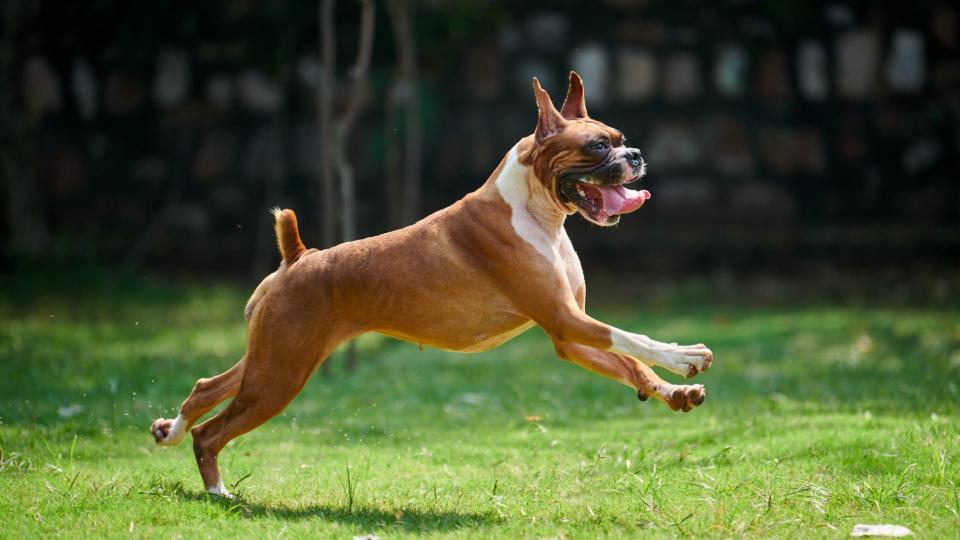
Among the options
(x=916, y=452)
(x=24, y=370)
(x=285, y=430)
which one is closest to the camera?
(x=916, y=452)

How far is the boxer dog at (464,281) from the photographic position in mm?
5164

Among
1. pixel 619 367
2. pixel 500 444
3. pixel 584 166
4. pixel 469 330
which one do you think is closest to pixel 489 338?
pixel 469 330

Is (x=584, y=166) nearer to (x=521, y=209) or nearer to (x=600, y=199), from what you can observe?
(x=600, y=199)

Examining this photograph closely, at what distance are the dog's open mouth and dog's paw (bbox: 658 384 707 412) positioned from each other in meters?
0.74

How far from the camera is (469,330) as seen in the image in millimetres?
5262

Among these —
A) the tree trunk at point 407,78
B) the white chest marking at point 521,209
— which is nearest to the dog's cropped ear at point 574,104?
the white chest marking at point 521,209

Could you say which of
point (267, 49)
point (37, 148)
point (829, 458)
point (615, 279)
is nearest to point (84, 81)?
point (37, 148)

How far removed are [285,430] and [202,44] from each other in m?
8.55

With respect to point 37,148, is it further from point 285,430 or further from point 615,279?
point 285,430

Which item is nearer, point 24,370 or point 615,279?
point 24,370

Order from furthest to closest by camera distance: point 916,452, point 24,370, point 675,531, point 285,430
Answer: point 24,370, point 285,430, point 916,452, point 675,531

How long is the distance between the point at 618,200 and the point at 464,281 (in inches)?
27.7

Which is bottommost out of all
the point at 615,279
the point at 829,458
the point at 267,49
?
the point at 615,279

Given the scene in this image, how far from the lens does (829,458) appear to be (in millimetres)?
5695
